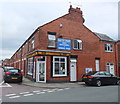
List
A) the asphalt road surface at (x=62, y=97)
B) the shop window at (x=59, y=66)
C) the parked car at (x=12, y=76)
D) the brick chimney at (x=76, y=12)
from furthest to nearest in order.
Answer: the brick chimney at (x=76, y=12) → the shop window at (x=59, y=66) → the parked car at (x=12, y=76) → the asphalt road surface at (x=62, y=97)

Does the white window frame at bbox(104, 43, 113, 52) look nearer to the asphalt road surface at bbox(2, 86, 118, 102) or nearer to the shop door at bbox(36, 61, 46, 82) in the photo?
the shop door at bbox(36, 61, 46, 82)

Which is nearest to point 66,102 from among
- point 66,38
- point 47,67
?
point 47,67

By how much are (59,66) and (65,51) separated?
191cm

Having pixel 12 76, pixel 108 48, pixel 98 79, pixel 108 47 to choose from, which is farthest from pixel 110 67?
pixel 12 76

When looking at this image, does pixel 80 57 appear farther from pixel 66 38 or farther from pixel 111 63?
pixel 111 63

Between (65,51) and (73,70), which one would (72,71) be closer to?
(73,70)

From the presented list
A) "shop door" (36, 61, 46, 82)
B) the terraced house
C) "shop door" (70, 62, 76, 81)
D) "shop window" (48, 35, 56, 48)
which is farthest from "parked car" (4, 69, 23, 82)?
"shop door" (70, 62, 76, 81)

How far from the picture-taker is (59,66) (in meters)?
15.4

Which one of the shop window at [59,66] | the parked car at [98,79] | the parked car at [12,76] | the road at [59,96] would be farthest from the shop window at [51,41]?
the road at [59,96]

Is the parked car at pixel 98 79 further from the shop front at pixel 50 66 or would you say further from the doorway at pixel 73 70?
the shop front at pixel 50 66

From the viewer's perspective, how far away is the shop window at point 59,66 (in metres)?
15.0

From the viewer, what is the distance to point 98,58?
1900 centimetres

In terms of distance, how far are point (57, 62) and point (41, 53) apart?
223 cm

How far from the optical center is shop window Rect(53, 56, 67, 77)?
49.3 ft
